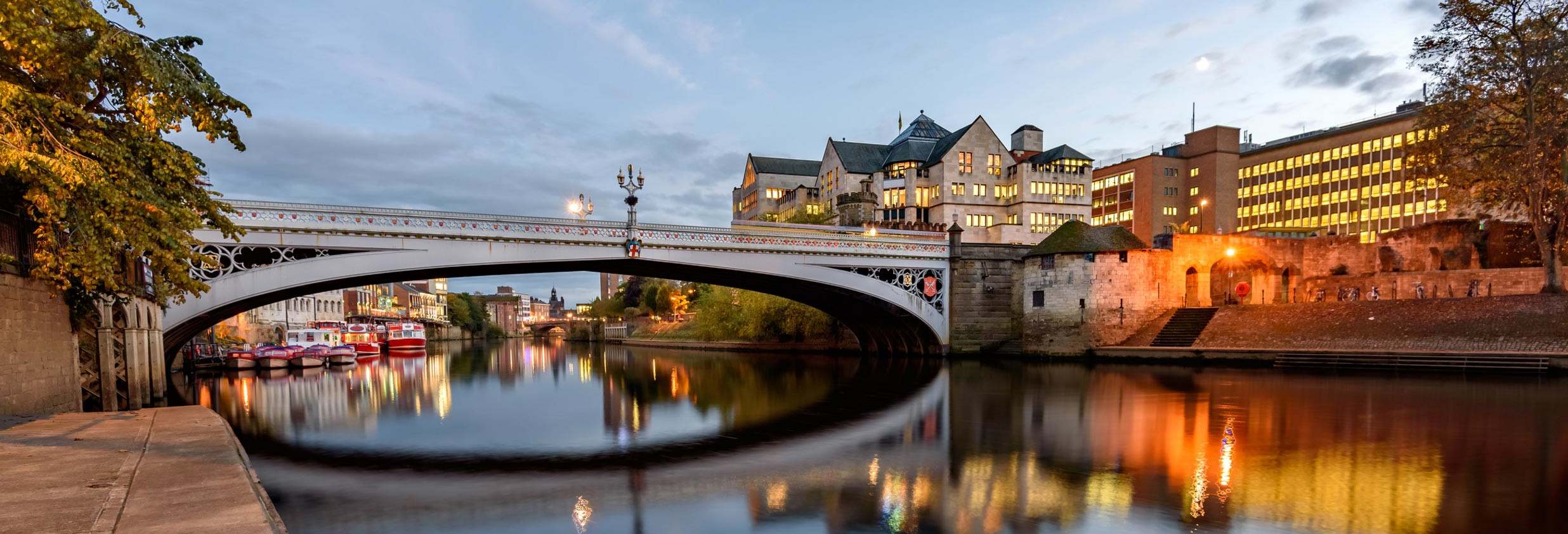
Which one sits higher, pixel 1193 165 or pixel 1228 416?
pixel 1193 165

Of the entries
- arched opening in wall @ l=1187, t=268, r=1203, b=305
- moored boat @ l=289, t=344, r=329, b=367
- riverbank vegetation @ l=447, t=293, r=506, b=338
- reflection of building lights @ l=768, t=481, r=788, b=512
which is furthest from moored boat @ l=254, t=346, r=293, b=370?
riverbank vegetation @ l=447, t=293, r=506, b=338

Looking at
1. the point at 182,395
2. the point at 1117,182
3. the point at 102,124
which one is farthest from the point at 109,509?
the point at 1117,182

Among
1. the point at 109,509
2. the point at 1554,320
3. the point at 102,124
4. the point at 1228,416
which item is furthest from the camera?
the point at 1554,320

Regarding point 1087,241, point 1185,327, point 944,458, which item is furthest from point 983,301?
point 944,458

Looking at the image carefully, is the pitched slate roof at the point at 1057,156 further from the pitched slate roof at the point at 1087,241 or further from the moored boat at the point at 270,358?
the moored boat at the point at 270,358

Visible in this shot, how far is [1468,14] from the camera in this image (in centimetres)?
3117

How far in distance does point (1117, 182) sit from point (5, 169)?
11213 centimetres

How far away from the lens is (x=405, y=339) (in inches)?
3147

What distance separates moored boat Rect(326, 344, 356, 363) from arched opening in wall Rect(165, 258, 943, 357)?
13866mm

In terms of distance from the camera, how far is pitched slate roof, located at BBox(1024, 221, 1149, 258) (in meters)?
39.5

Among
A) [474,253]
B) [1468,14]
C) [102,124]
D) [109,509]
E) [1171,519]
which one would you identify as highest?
[1468,14]

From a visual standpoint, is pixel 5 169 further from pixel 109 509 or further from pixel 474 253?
pixel 474 253

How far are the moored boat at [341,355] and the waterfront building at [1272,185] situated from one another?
78.4 m

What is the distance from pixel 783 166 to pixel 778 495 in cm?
9356
